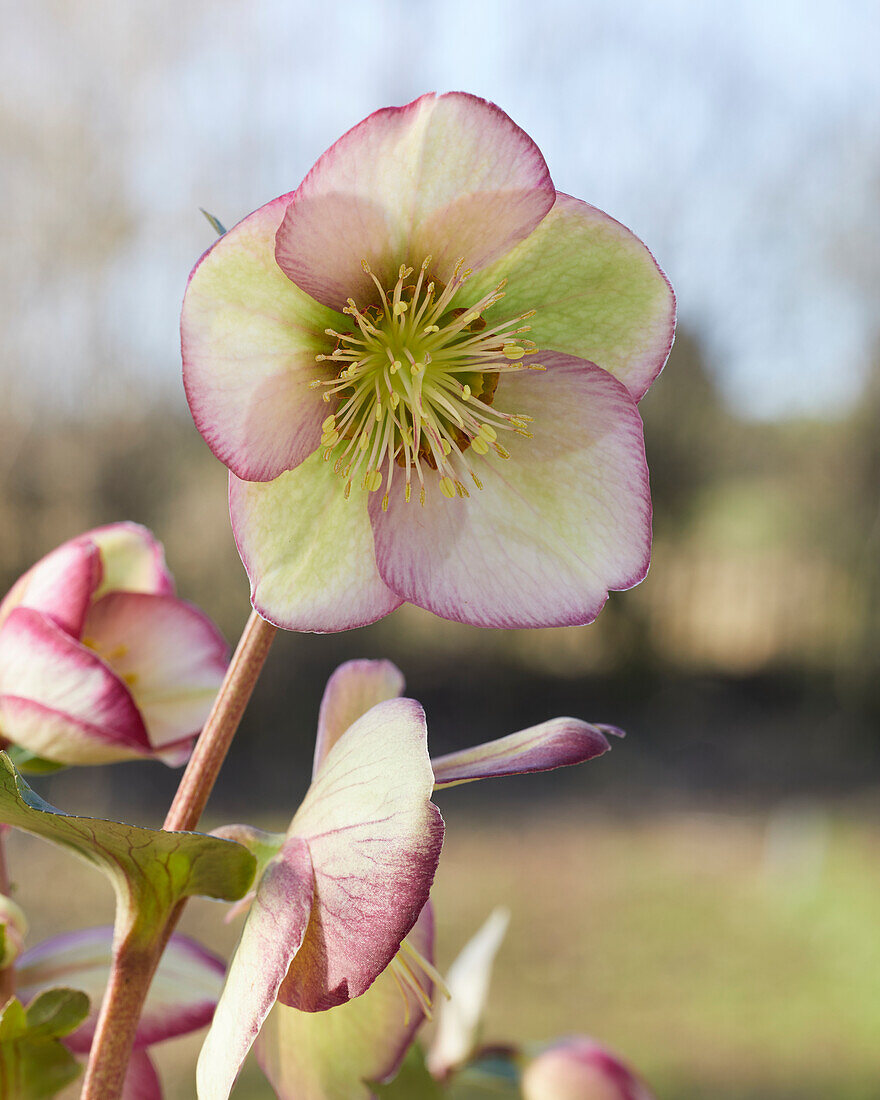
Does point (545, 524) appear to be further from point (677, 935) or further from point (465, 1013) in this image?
point (677, 935)

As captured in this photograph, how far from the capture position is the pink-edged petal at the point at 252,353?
8.5 inches

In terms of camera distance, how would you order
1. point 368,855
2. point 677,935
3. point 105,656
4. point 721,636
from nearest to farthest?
point 368,855, point 105,656, point 677,935, point 721,636

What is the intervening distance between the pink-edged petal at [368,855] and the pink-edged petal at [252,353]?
0.20ft

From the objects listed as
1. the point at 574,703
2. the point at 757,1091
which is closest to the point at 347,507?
the point at 757,1091

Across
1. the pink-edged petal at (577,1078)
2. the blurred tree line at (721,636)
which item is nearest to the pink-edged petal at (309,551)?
the pink-edged petal at (577,1078)

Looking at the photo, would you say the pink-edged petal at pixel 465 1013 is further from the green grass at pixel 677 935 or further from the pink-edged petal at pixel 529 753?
the green grass at pixel 677 935

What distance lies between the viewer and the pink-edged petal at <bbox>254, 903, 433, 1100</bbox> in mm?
262

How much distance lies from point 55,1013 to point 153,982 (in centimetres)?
4

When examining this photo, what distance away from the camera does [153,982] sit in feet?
0.94

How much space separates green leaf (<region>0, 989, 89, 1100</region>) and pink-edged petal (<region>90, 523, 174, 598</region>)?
112mm

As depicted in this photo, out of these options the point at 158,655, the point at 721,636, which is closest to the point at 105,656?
the point at 158,655

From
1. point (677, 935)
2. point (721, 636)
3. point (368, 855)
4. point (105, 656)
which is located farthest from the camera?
point (721, 636)

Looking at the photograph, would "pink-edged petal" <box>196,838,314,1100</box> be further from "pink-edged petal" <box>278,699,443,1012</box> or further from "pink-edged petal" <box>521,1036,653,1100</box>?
"pink-edged petal" <box>521,1036,653,1100</box>

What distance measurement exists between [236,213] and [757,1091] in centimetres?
285
